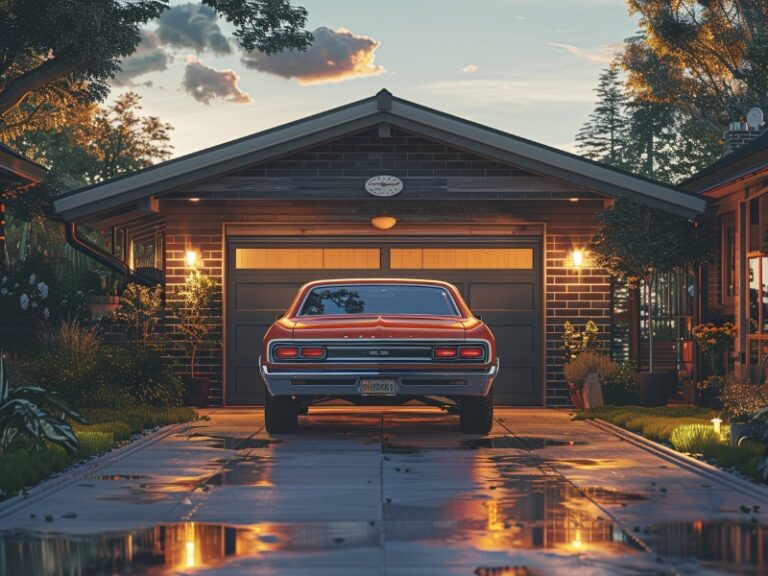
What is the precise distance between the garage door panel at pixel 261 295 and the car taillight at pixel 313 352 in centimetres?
673

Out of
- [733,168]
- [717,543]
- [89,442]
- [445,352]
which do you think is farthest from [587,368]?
[717,543]

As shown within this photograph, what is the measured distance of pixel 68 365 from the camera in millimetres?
18547

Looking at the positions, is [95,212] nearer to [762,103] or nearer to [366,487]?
[366,487]

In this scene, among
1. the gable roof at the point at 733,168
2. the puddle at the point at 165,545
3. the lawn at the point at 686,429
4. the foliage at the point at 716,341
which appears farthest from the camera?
the foliage at the point at 716,341

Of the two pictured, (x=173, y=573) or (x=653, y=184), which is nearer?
(x=173, y=573)

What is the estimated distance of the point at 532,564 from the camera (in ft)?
24.7

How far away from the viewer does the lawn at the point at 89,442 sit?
10914 millimetres

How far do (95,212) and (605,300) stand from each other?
25.7 feet

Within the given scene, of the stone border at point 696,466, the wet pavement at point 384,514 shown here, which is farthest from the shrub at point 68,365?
the stone border at point 696,466

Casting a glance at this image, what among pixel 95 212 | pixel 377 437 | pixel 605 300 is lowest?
pixel 377 437

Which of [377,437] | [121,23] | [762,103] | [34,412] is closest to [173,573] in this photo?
[34,412]

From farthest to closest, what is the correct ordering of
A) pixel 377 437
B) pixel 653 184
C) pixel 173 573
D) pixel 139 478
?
pixel 653 184 < pixel 377 437 < pixel 139 478 < pixel 173 573

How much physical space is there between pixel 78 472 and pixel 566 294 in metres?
10.9

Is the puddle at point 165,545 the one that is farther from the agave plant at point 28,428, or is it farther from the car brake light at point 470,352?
the car brake light at point 470,352
